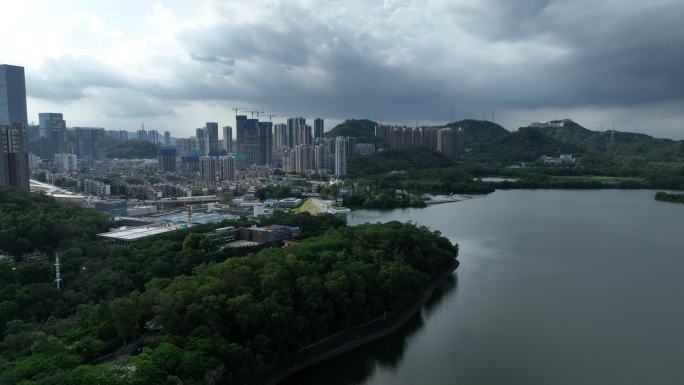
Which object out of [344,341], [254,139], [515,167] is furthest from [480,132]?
[344,341]

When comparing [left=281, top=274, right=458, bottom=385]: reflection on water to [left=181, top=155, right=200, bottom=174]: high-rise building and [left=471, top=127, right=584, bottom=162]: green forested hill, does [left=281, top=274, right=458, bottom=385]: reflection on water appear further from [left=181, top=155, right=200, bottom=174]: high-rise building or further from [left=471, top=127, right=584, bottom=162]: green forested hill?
[left=471, top=127, right=584, bottom=162]: green forested hill

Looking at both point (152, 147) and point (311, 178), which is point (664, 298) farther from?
point (152, 147)

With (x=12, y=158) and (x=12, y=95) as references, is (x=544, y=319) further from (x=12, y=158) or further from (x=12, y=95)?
(x=12, y=95)

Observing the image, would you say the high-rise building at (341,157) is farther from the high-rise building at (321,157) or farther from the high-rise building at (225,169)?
the high-rise building at (225,169)

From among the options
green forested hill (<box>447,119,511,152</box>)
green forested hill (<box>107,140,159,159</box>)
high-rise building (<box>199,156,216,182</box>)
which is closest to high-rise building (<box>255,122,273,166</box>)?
high-rise building (<box>199,156,216,182</box>)

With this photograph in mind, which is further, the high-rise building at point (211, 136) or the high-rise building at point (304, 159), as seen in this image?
the high-rise building at point (211, 136)

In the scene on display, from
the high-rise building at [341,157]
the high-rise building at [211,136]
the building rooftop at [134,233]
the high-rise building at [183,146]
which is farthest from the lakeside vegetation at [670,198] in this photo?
the high-rise building at [183,146]
